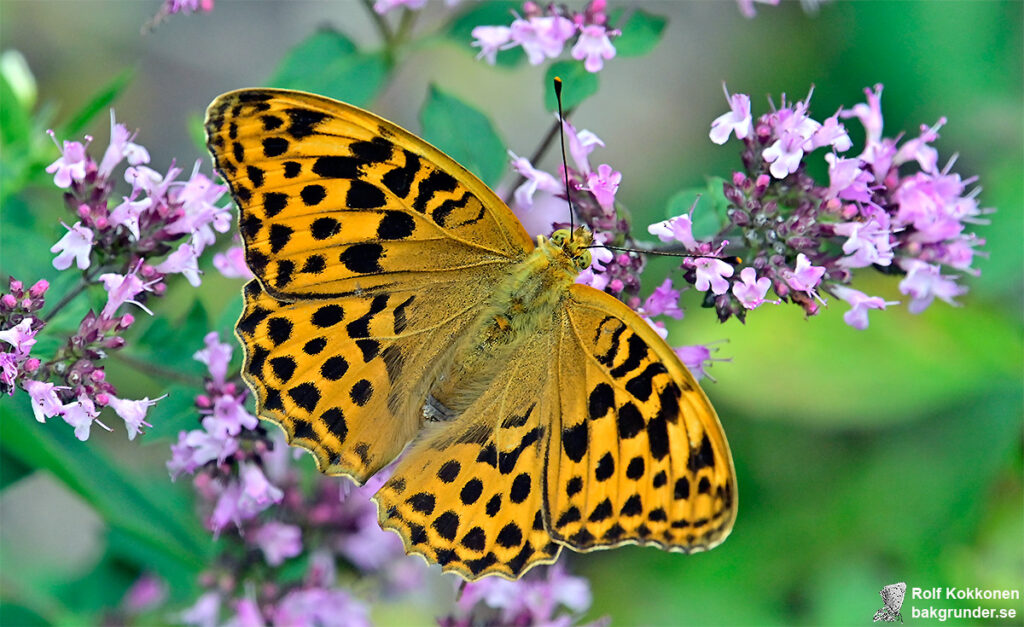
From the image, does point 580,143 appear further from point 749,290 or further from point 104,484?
point 104,484

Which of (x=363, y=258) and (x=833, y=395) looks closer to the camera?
(x=363, y=258)

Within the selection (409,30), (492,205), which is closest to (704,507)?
(492,205)

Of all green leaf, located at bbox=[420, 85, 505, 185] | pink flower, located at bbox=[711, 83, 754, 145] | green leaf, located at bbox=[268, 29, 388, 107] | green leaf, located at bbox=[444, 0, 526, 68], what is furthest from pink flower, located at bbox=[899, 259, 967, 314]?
green leaf, located at bbox=[268, 29, 388, 107]

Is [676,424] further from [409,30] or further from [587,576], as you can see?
[587,576]

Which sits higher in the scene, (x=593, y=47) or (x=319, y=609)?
(x=593, y=47)

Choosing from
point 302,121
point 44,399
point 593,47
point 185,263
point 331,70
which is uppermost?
point 593,47

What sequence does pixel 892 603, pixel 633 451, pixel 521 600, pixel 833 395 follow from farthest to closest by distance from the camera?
pixel 833 395
pixel 892 603
pixel 521 600
pixel 633 451

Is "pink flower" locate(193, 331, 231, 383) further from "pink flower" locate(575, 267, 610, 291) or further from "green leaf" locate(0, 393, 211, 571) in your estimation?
"pink flower" locate(575, 267, 610, 291)

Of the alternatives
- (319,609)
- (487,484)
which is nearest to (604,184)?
(487,484)
